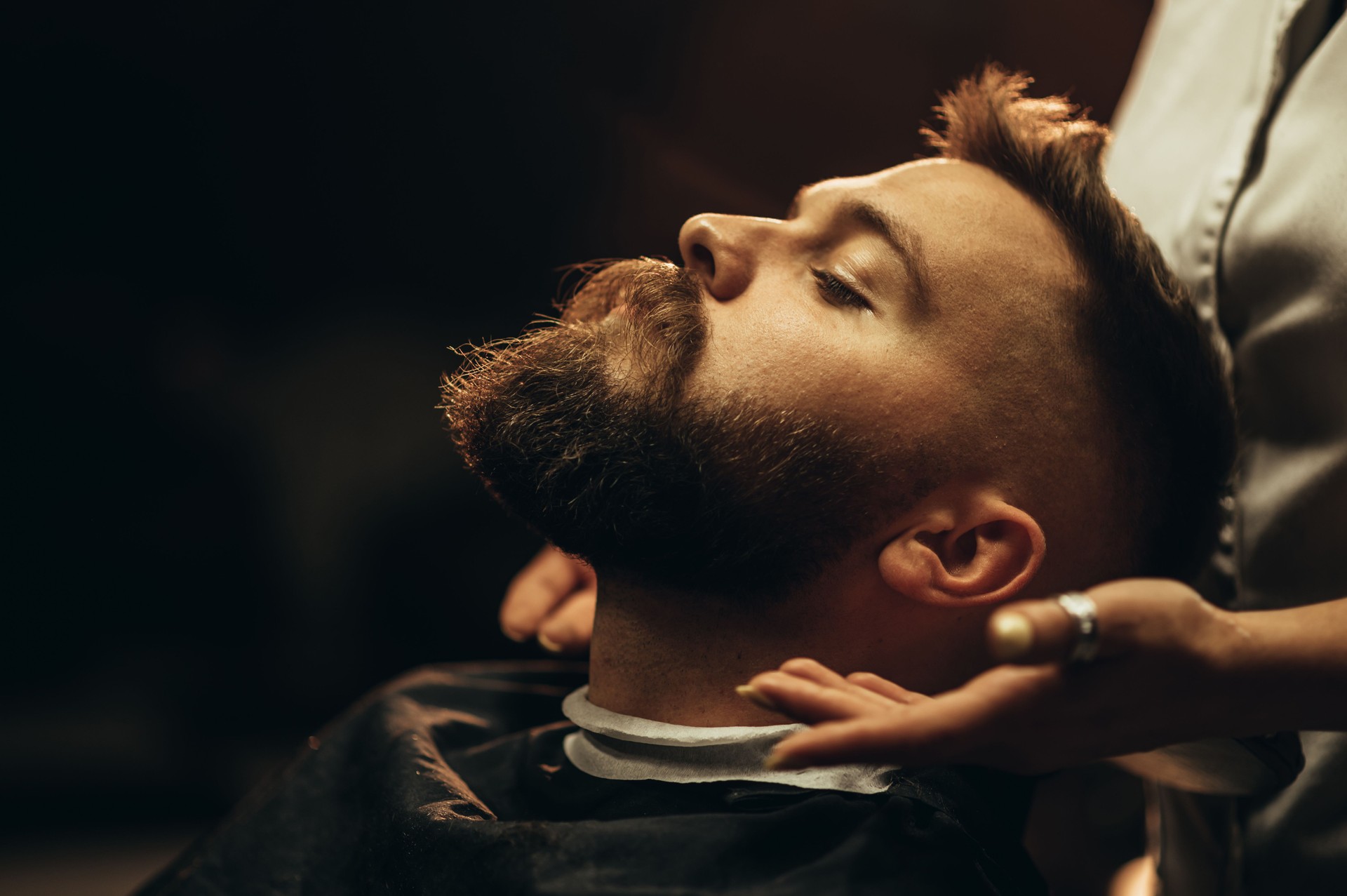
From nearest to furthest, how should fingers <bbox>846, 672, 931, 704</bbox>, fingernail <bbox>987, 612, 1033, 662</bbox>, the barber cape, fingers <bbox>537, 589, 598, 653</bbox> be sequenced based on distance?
fingernail <bbox>987, 612, 1033, 662</bbox> < fingers <bbox>846, 672, 931, 704</bbox> < the barber cape < fingers <bbox>537, 589, 598, 653</bbox>

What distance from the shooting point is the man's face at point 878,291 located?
3.18 feet

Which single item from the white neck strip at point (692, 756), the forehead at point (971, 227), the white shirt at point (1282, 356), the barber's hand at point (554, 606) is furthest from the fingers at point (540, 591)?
the white shirt at point (1282, 356)

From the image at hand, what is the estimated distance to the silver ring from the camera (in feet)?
2.04

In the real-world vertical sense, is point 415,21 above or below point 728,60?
above

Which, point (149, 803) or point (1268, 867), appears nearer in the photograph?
point (1268, 867)

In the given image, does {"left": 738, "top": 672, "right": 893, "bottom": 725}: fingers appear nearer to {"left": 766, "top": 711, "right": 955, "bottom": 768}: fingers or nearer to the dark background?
{"left": 766, "top": 711, "right": 955, "bottom": 768}: fingers

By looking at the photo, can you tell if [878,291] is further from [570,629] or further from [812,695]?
[570,629]

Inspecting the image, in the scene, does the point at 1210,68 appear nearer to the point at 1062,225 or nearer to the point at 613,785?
the point at 1062,225

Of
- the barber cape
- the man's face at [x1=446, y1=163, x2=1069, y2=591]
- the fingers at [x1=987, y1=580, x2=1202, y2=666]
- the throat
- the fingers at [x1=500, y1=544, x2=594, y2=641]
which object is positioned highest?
the man's face at [x1=446, y1=163, x2=1069, y2=591]

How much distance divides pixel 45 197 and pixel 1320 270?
281cm

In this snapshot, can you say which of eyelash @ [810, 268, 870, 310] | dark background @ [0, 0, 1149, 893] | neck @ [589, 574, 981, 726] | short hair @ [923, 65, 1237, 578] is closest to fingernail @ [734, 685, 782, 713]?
neck @ [589, 574, 981, 726]

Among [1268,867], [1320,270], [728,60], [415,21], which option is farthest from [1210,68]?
[415,21]

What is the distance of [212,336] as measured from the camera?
2539 mm

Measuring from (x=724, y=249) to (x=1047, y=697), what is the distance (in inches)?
25.2
